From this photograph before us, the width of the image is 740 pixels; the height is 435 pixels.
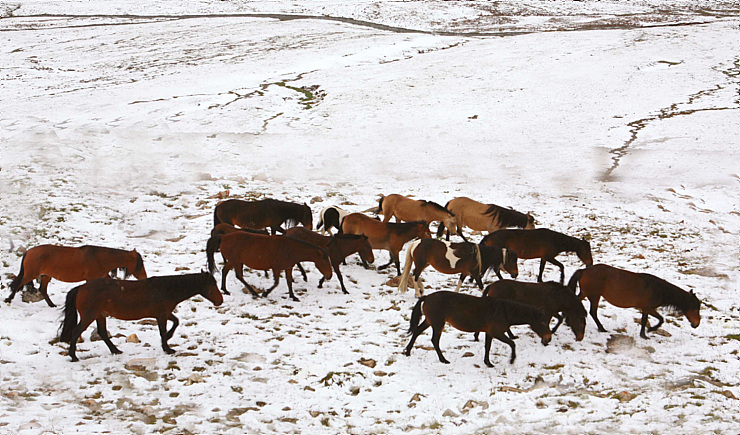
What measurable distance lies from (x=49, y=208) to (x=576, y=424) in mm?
13203

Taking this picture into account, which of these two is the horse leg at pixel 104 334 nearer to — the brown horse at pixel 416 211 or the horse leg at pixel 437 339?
the horse leg at pixel 437 339

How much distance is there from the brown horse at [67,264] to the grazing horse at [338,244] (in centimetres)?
320

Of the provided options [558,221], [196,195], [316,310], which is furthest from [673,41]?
[316,310]

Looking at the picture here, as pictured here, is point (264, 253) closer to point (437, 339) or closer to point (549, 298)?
point (437, 339)

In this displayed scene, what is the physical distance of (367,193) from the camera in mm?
17922

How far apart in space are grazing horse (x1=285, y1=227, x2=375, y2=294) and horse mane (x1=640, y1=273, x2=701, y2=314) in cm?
520

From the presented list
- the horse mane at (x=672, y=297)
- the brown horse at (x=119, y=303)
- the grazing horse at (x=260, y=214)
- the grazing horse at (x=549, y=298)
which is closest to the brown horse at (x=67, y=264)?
the brown horse at (x=119, y=303)

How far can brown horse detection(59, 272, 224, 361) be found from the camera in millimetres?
7867

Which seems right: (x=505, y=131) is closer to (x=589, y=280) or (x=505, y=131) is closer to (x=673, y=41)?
(x=589, y=280)

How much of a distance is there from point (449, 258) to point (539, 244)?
2101mm

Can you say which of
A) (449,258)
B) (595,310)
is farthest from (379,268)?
(595,310)

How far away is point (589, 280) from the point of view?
941 cm

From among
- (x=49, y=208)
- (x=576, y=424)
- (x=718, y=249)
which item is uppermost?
(x=49, y=208)

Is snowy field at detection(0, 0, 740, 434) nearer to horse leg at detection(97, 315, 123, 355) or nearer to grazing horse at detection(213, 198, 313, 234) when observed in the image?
horse leg at detection(97, 315, 123, 355)
